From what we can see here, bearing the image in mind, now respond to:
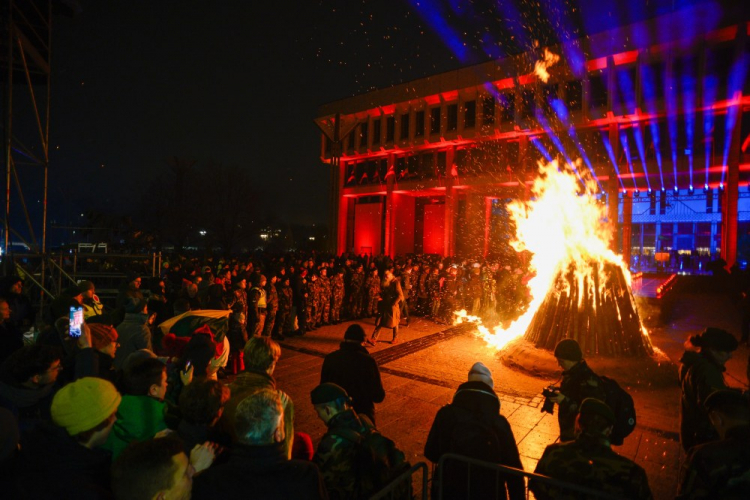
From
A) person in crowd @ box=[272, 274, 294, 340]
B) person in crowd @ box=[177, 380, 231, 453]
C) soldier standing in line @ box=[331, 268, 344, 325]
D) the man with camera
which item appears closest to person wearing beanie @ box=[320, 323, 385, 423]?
person in crowd @ box=[177, 380, 231, 453]

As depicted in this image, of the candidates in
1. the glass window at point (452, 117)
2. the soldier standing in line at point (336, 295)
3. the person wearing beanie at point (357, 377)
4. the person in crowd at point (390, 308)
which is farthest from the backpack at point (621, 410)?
the glass window at point (452, 117)

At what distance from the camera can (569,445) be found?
8.96 ft

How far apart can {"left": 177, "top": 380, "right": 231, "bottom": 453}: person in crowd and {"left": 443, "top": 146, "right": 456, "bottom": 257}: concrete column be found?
97.7ft

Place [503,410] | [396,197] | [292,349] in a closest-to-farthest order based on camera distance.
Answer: [503,410]
[292,349]
[396,197]

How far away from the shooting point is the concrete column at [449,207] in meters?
31.8

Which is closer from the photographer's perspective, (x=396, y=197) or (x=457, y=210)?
(x=457, y=210)

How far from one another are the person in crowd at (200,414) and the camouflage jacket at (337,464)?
2.15ft

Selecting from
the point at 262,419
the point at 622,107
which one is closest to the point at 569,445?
the point at 262,419

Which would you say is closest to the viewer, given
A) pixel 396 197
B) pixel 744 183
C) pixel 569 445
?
pixel 569 445

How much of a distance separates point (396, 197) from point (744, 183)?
2236 centimetres

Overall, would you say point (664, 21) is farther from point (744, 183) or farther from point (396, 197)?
point (396, 197)

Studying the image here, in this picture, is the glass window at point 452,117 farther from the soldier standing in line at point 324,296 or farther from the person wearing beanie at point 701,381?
the person wearing beanie at point 701,381

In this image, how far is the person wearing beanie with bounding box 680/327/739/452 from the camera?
12.2 ft

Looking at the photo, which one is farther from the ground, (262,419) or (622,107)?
(622,107)
